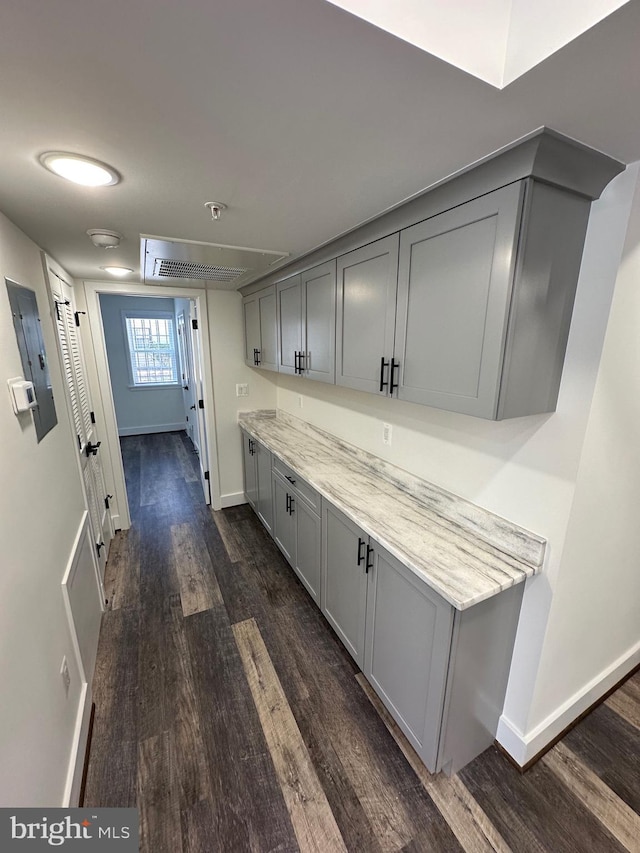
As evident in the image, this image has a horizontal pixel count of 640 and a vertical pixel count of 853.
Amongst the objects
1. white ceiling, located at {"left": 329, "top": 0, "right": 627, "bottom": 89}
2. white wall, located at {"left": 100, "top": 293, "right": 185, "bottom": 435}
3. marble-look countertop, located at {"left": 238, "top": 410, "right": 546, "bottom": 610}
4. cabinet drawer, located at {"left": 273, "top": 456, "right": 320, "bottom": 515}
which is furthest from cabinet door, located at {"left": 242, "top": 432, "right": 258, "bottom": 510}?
white wall, located at {"left": 100, "top": 293, "right": 185, "bottom": 435}

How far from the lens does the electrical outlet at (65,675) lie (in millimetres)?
1417

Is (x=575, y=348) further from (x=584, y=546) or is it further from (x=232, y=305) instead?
(x=232, y=305)

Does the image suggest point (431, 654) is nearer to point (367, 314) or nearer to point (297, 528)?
point (297, 528)

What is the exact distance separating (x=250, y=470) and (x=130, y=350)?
4.08 metres

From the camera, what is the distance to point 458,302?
4.14 feet

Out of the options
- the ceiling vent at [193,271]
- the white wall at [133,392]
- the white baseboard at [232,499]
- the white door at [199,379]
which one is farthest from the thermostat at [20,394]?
the white wall at [133,392]

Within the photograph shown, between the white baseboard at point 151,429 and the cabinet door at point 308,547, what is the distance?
16.2 feet

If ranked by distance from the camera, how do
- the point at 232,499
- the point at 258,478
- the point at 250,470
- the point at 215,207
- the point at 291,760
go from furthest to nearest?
Answer: the point at 232,499, the point at 250,470, the point at 258,478, the point at 291,760, the point at 215,207

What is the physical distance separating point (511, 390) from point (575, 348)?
288 millimetres

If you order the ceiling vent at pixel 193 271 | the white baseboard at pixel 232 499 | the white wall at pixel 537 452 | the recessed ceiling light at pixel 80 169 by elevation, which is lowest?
the white baseboard at pixel 232 499

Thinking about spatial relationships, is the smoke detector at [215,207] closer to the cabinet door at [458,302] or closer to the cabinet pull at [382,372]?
the cabinet door at [458,302]

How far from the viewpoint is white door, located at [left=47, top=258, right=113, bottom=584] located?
7.18 feet

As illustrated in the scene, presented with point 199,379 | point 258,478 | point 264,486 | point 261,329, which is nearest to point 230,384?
point 199,379

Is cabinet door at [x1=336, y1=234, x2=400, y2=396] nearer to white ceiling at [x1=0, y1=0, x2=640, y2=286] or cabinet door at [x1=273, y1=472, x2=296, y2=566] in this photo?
white ceiling at [x1=0, y1=0, x2=640, y2=286]
